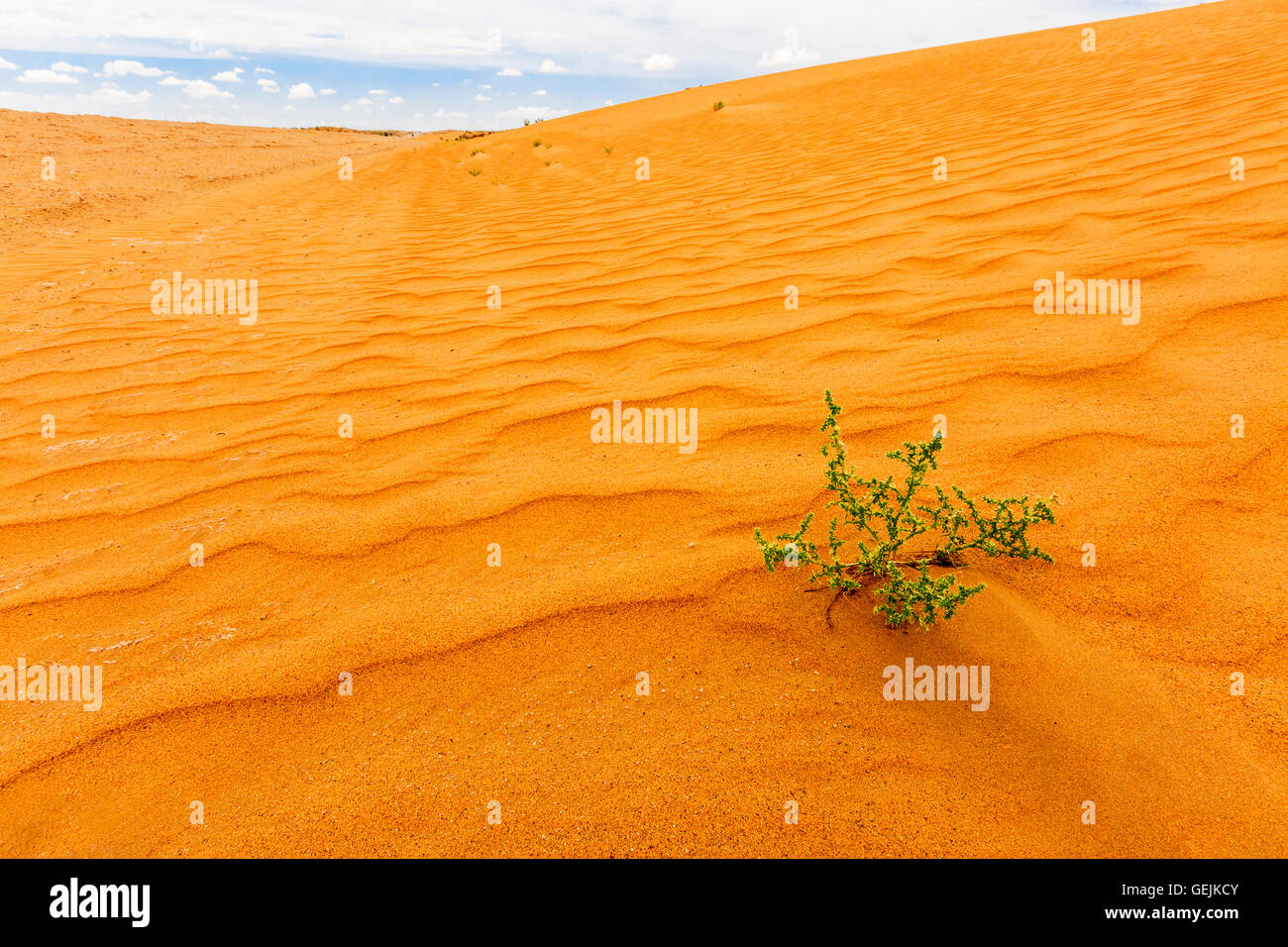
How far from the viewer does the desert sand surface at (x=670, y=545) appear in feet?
3.95

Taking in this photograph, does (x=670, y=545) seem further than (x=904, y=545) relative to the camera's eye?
Yes

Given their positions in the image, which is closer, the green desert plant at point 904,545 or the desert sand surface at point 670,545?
the desert sand surface at point 670,545

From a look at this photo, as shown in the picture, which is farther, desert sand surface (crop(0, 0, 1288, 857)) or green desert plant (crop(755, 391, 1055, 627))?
green desert plant (crop(755, 391, 1055, 627))

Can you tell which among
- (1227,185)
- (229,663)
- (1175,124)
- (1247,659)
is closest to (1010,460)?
(1247,659)

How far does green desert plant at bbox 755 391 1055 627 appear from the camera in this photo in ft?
4.65

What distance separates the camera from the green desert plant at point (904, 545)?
1418mm

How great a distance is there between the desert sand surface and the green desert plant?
0.07 metres

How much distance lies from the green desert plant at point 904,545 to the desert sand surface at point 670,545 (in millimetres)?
72

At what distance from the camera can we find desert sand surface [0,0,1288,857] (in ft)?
3.95

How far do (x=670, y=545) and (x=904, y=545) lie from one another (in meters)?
0.60

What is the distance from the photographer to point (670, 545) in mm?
1806

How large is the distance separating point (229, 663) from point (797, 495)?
1.52 meters

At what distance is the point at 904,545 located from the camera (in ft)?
5.54
